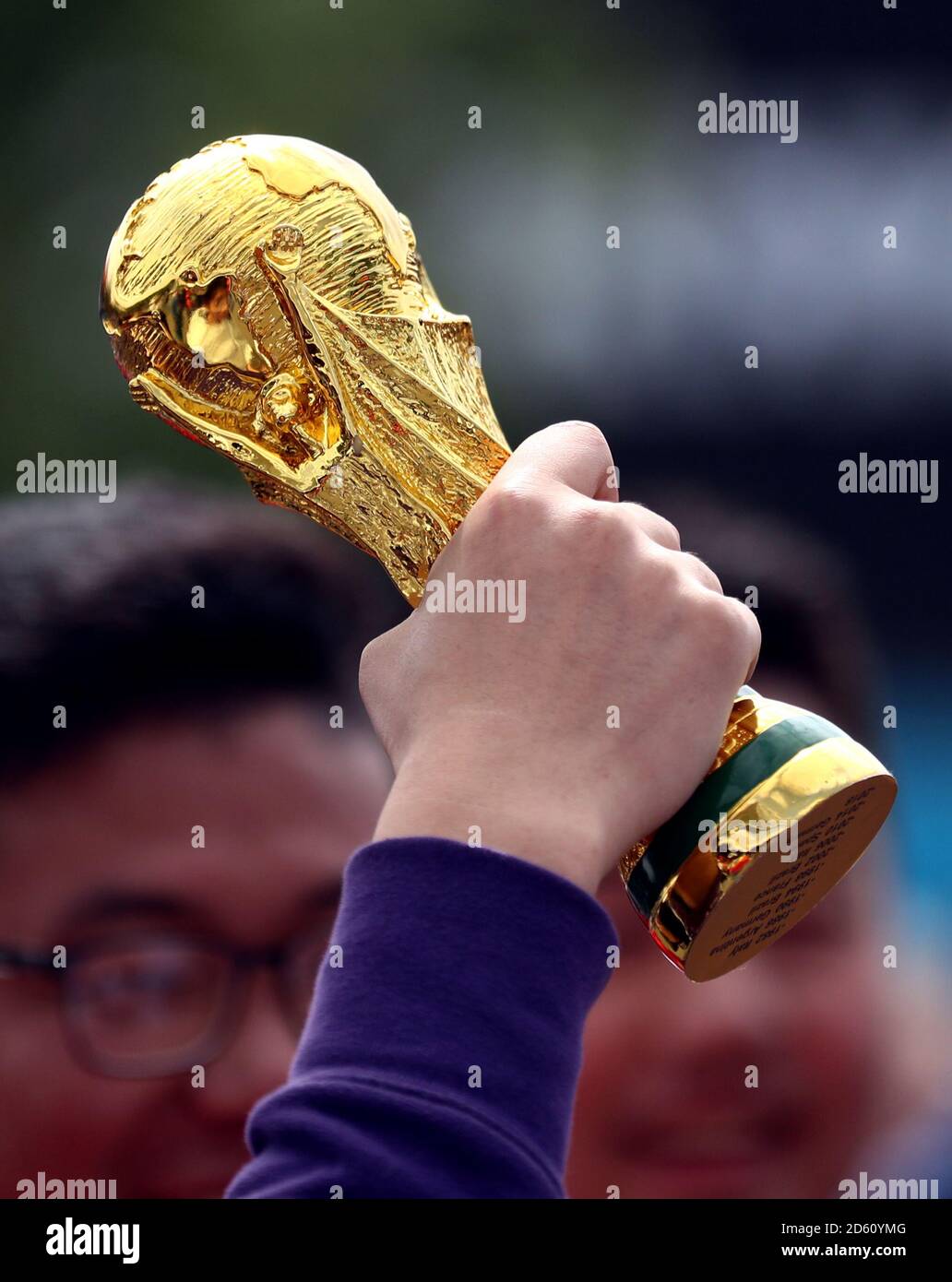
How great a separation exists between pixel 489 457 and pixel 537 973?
28 centimetres

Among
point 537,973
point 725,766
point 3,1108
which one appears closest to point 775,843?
point 725,766

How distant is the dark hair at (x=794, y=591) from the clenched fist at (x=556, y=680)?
2.65 ft

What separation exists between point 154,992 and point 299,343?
64cm

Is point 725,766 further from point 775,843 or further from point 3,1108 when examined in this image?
point 3,1108

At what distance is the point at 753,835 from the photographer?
20.7 inches

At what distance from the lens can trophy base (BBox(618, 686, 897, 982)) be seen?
0.53 metres

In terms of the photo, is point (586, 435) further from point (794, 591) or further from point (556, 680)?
point (794, 591)

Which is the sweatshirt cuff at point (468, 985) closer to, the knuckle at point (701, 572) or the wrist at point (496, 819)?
the wrist at point (496, 819)

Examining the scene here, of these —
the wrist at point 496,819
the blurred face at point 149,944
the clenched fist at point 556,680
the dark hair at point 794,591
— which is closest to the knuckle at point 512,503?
the clenched fist at point 556,680

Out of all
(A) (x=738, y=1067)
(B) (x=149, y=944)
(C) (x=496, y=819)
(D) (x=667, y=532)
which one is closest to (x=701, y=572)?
(D) (x=667, y=532)

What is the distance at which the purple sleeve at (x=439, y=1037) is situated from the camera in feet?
1.23

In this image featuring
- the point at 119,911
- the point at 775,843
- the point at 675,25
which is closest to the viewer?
the point at 775,843

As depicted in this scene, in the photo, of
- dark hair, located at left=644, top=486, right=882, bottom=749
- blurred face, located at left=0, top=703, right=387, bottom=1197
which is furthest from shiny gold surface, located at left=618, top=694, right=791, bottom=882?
dark hair, located at left=644, top=486, right=882, bottom=749

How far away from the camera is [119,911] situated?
1059mm
